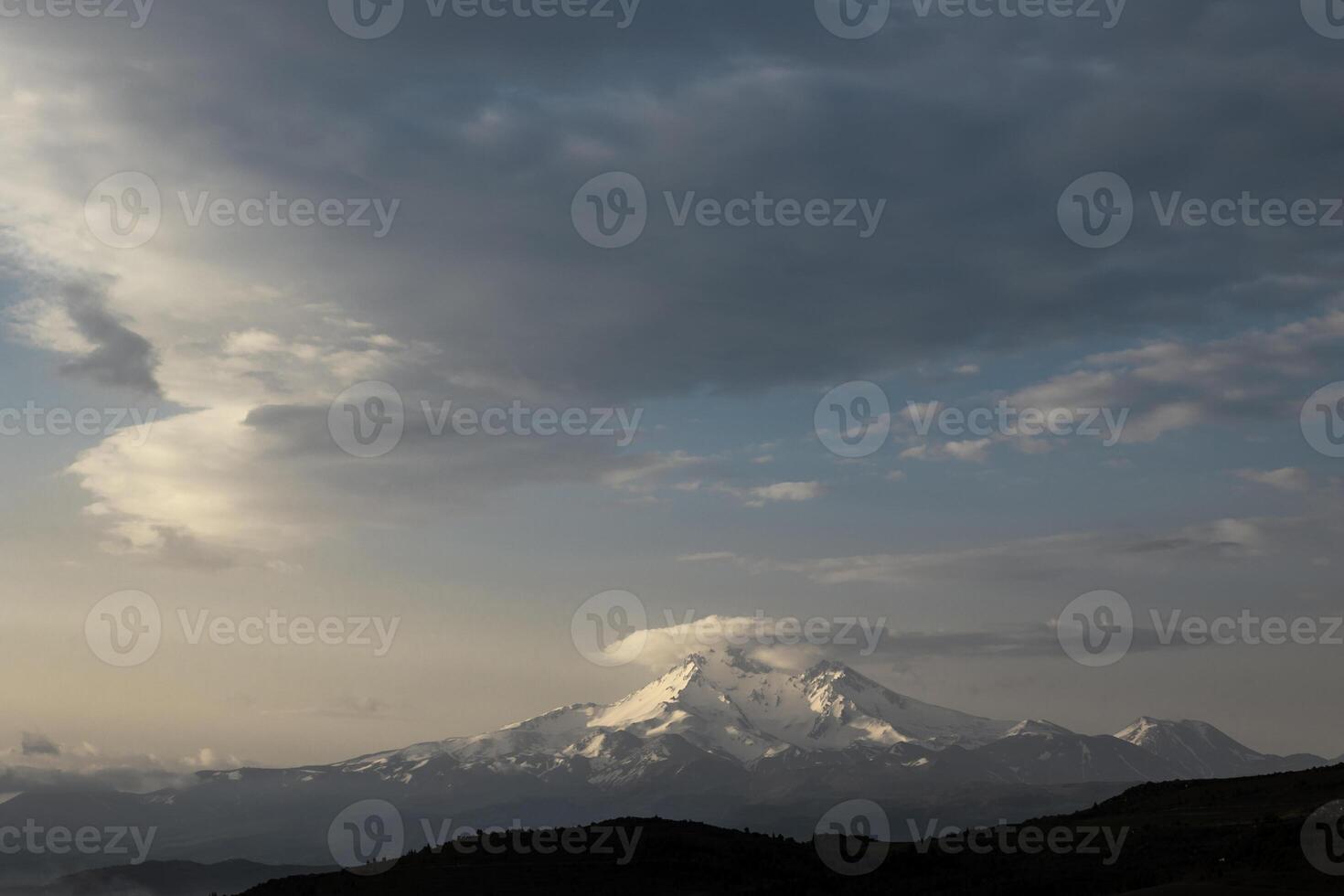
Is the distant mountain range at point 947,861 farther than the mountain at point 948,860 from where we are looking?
No

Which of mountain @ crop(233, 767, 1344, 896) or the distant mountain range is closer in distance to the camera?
the distant mountain range

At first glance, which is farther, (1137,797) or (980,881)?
(1137,797)

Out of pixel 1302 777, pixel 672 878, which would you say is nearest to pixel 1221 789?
pixel 1302 777

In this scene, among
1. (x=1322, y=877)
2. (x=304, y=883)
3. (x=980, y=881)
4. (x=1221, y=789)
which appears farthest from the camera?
(x=1221, y=789)

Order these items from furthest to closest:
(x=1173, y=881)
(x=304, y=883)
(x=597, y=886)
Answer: (x=304, y=883), (x=597, y=886), (x=1173, y=881)

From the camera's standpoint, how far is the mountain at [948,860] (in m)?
75.0

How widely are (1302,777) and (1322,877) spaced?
3665 cm

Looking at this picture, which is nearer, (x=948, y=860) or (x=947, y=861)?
(x=947, y=861)

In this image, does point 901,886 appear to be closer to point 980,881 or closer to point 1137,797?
point 980,881

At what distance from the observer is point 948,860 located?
3593 inches

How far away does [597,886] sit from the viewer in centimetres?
8850

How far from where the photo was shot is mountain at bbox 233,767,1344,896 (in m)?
75.0

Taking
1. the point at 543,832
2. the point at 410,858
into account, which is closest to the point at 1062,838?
the point at 543,832

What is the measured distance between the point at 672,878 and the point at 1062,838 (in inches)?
1066
